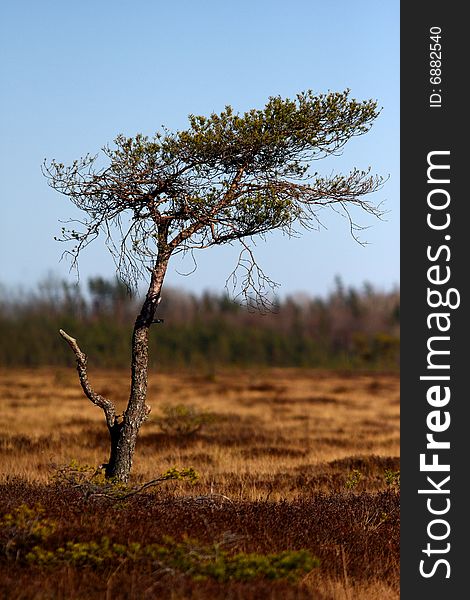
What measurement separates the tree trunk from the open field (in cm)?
70

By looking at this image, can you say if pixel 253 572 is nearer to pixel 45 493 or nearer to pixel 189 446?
pixel 45 493

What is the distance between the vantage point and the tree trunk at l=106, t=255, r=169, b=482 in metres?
12.5

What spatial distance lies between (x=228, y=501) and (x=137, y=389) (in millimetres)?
2049

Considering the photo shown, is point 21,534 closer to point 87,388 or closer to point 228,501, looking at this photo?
point 228,501

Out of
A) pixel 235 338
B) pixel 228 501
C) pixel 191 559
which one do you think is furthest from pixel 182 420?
pixel 235 338

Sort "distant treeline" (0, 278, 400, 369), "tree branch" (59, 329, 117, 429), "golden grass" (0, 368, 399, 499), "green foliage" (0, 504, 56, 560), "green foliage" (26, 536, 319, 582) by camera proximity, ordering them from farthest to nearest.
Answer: "distant treeline" (0, 278, 400, 369) → "golden grass" (0, 368, 399, 499) → "tree branch" (59, 329, 117, 429) → "green foliage" (0, 504, 56, 560) → "green foliage" (26, 536, 319, 582)

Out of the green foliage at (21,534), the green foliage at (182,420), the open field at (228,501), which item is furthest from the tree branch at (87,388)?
the green foliage at (182,420)

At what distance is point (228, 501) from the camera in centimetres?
1177

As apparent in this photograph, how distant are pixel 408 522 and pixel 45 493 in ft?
15.0

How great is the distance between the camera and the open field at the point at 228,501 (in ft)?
25.4

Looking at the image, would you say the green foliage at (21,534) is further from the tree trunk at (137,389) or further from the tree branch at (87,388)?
the tree branch at (87,388)

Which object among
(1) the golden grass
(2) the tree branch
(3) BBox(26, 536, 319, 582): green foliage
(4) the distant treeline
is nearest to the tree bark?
(2) the tree branch

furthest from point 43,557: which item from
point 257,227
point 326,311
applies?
point 326,311

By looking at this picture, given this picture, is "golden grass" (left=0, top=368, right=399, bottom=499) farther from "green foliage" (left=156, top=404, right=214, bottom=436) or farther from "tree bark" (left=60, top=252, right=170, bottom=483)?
"tree bark" (left=60, top=252, right=170, bottom=483)
